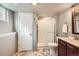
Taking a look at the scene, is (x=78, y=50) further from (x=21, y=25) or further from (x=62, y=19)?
(x=21, y=25)

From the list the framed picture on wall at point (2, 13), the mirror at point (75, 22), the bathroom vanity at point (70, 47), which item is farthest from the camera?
the framed picture on wall at point (2, 13)

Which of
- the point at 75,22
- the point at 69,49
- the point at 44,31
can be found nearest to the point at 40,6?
the point at 75,22

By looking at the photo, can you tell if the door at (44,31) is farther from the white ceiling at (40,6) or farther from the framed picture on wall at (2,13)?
the framed picture on wall at (2,13)

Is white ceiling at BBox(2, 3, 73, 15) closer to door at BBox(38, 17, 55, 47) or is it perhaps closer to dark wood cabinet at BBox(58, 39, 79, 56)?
dark wood cabinet at BBox(58, 39, 79, 56)

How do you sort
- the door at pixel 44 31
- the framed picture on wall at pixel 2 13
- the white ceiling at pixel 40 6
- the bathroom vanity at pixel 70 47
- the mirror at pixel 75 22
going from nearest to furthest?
the bathroom vanity at pixel 70 47 < the white ceiling at pixel 40 6 < the mirror at pixel 75 22 < the framed picture on wall at pixel 2 13 < the door at pixel 44 31

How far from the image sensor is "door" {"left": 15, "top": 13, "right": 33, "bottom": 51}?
192 inches

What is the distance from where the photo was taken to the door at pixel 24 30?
4887 millimetres

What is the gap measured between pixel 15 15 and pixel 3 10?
1.11 metres

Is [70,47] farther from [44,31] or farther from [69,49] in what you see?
[44,31]

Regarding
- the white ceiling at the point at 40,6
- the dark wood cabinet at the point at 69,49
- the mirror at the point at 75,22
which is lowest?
the dark wood cabinet at the point at 69,49

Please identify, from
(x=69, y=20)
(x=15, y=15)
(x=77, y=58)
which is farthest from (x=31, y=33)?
(x=77, y=58)

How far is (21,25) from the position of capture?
4961mm

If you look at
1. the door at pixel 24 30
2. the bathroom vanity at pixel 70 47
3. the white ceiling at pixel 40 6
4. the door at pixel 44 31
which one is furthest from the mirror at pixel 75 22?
the door at pixel 44 31

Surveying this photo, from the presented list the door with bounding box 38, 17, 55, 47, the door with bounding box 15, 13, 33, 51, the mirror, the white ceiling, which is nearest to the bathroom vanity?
the mirror
